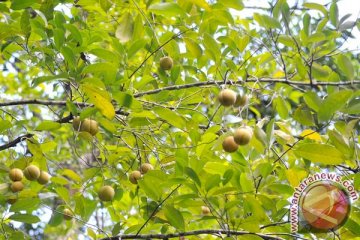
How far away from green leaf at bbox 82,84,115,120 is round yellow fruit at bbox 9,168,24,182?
42cm

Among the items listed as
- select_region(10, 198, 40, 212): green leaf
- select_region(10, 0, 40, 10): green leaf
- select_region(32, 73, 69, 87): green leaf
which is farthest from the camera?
select_region(10, 198, 40, 212): green leaf

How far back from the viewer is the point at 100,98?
53.2 inches

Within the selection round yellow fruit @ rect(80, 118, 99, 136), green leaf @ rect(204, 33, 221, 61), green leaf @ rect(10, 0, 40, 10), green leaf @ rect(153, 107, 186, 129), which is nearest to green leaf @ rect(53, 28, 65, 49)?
green leaf @ rect(10, 0, 40, 10)

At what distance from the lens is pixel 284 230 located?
1521 mm

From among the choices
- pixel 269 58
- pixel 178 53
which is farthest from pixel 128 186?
pixel 269 58

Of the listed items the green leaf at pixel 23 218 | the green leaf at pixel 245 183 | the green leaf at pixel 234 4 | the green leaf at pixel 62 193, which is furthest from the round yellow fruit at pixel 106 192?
the green leaf at pixel 234 4

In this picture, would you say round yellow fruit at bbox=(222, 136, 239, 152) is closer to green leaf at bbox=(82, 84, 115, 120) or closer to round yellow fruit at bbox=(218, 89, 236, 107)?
round yellow fruit at bbox=(218, 89, 236, 107)

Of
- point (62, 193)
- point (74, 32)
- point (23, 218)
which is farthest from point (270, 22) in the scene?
point (23, 218)

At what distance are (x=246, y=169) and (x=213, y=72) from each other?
1.57 ft

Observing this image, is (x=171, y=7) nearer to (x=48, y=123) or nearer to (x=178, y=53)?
(x=178, y=53)
